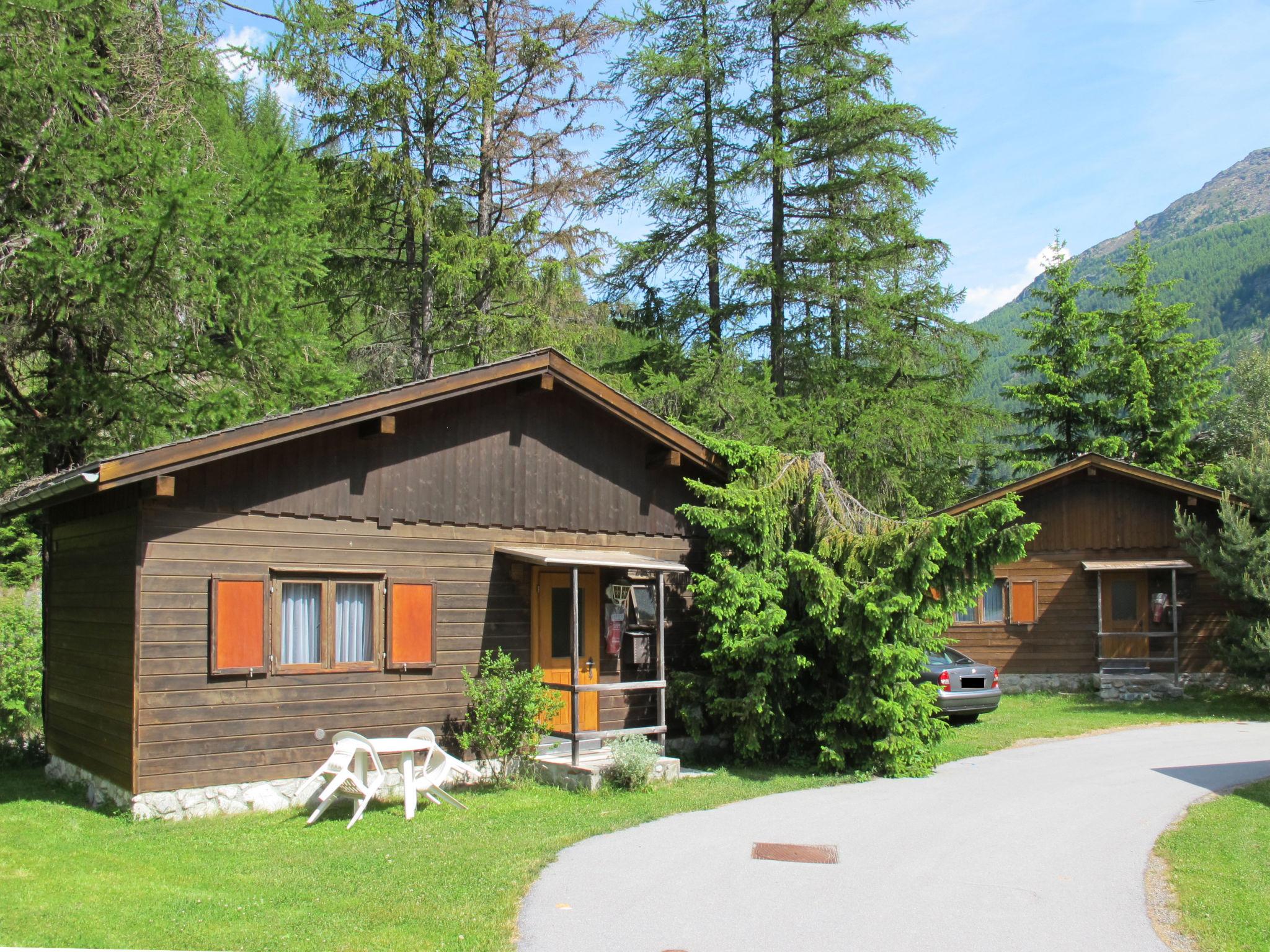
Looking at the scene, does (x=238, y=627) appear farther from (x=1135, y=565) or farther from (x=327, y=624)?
(x=1135, y=565)

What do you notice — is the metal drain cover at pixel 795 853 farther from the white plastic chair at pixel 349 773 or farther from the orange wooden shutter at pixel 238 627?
the orange wooden shutter at pixel 238 627

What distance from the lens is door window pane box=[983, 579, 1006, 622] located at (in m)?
24.2

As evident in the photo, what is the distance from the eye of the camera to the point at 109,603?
11.8 meters

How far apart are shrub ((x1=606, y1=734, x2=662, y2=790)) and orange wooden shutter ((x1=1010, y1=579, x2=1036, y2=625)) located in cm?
1403

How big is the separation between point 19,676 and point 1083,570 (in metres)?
20.6

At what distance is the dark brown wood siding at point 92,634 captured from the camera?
11.2m

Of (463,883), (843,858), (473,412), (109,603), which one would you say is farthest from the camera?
(473,412)

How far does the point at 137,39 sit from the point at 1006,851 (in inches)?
667

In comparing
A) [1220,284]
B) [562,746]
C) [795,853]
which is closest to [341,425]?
[562,746]

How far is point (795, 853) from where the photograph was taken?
368 inches

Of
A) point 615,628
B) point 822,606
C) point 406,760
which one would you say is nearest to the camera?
point 406,760

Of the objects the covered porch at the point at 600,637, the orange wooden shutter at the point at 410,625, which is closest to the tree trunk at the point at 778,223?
the covered porch at the point at 600,637

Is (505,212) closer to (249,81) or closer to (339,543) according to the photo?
(249,81)

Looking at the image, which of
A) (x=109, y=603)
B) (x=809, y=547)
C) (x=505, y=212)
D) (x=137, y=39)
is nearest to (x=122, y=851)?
(x=109, y=603)
